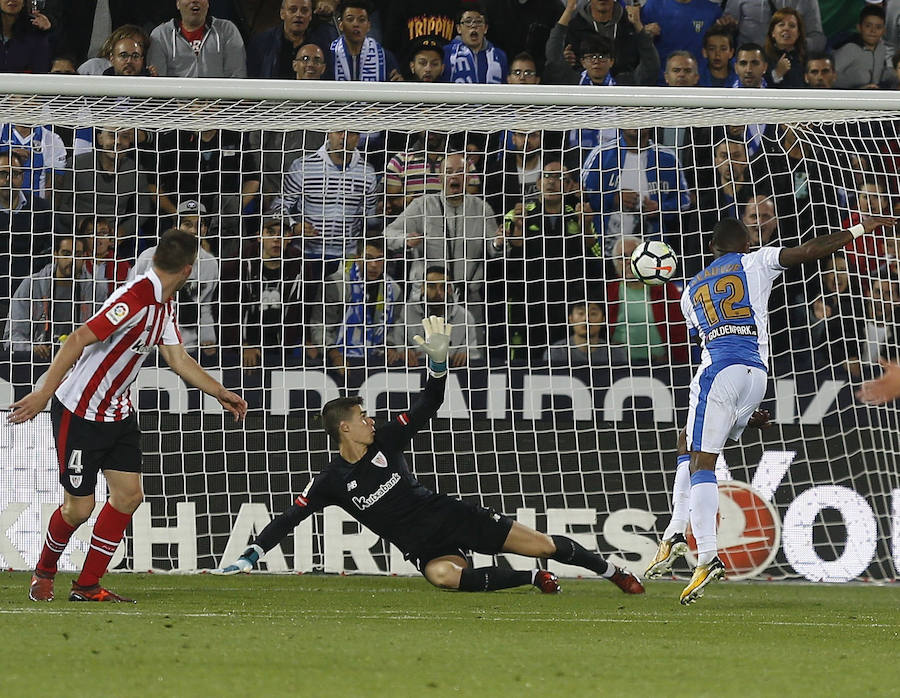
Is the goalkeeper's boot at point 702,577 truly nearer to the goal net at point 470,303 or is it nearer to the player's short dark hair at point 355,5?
the goal net at point 470,303

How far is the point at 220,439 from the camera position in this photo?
31.1 ft

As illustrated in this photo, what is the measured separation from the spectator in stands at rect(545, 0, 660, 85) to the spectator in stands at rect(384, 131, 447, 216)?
1.76m

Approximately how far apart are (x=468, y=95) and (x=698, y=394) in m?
2.56

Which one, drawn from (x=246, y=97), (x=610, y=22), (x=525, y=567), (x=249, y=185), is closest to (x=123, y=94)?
(x=246, y=97)

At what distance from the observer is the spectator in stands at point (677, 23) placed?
12.4 meters

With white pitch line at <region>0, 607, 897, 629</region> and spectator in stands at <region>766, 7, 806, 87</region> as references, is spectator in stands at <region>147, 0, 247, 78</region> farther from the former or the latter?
white pitch line at <region>0, 607, 897, 629</region>

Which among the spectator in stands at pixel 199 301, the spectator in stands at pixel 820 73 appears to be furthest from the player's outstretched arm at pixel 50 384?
the spectator in stands at pixel 820 73

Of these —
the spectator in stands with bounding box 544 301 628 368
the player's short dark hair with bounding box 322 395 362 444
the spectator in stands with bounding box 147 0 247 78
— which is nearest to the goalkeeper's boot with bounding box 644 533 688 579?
the player's short dark hair with bounding box 322 395 362 444

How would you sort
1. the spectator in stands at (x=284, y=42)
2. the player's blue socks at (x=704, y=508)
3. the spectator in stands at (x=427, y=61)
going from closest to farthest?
the player's blue socks at (x=704, y=508) → the spectator in stands at (x=427, y=61) → the spectator in stands at (x=284, y=42)

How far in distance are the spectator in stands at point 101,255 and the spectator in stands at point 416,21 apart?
11.6 ft

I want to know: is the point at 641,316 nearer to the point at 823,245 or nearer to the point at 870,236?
the point at 870,236

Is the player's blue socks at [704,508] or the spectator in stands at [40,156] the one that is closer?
the player's blue socks at [704,508]

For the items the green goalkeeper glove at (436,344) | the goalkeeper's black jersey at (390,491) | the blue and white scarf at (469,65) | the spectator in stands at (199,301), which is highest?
the blue and white scarf at (469,65)

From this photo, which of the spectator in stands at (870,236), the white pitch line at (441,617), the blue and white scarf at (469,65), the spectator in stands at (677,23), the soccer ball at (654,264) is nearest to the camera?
the white pitch line at (441,617)
